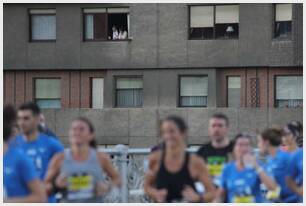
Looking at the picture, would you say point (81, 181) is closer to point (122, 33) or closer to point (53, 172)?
point (53, 172)

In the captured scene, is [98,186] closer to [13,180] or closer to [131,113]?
[13,180]

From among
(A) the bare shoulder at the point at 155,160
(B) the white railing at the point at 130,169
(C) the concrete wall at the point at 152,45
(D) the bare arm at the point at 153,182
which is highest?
(C) the concrete wall at the point at 152,45

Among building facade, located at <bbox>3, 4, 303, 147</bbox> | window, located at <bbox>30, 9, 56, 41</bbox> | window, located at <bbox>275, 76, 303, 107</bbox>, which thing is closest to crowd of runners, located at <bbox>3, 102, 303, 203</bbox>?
building facade, located at <bbox>3, 4, 303, 147</bbox>

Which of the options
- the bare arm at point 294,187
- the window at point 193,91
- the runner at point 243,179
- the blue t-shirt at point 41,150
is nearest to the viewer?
the runner at point 243,179

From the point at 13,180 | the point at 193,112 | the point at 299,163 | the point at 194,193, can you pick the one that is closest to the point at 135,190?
the point at 299,163

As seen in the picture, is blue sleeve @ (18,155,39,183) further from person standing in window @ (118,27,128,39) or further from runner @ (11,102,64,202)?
person standing in window @ (118,27,128,39)

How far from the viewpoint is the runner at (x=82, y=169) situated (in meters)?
9.45

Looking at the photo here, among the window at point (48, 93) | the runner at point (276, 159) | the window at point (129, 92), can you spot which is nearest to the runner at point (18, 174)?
the runner at point (276, 159)

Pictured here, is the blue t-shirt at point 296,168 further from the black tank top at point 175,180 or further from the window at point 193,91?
the window at point 193,91

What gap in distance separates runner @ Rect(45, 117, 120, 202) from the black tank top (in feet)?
1.98

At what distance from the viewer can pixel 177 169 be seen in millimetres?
9195

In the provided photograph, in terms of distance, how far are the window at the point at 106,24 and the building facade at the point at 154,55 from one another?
1.5 inches

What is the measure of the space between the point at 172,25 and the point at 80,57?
3760 mm

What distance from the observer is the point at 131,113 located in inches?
1422
